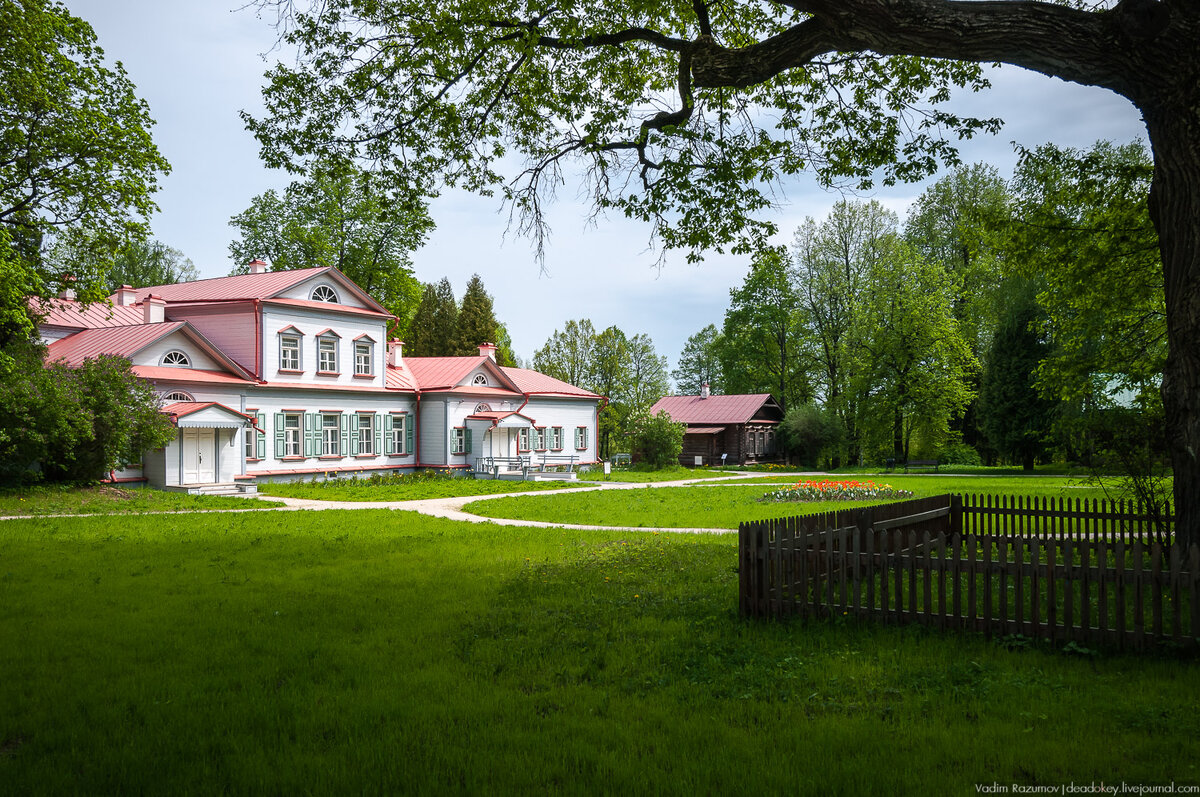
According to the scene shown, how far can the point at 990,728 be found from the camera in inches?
212

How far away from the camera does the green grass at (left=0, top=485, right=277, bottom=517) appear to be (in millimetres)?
21438

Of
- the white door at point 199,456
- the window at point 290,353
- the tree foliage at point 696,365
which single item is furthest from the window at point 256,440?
the tree foliage at point 696,365

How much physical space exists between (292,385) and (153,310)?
6.27 meters

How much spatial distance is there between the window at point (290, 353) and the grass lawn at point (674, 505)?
13.6 meters

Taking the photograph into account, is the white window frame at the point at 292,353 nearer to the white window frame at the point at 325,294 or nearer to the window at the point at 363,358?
the white window frame at the point at 325,294

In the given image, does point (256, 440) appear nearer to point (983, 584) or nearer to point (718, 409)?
point (983, 584)

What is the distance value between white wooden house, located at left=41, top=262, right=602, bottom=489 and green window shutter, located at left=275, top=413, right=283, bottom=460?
4 centimetres

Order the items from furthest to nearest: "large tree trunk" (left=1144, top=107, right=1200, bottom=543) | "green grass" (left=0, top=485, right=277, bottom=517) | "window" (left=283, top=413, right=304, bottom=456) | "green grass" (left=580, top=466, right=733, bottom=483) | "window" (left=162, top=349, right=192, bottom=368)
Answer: "green grass" (left=580, top=466, right=733, bottom=483) < "window" (left=283, top=413, right=304, bottom=456) < "window" (left=162, top=349, right=192, bottom=368) < "green grass" (left=0, top=485, right=277, bottom=517) < "large tree trunk" (left=1144, top=107, right=1200, bottom=543)

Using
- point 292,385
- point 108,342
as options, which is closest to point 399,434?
point 292,385

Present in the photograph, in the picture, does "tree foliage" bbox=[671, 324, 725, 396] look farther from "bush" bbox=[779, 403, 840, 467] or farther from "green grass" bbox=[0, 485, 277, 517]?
"green grass" bbox=[0, 485, 277, 517]

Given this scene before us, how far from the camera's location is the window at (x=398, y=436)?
126 ft

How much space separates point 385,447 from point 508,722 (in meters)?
33.6

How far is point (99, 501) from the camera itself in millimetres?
23547

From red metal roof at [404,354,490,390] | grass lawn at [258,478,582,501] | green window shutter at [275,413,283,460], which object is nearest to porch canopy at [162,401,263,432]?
green window shutter at [275,413,283,460]
